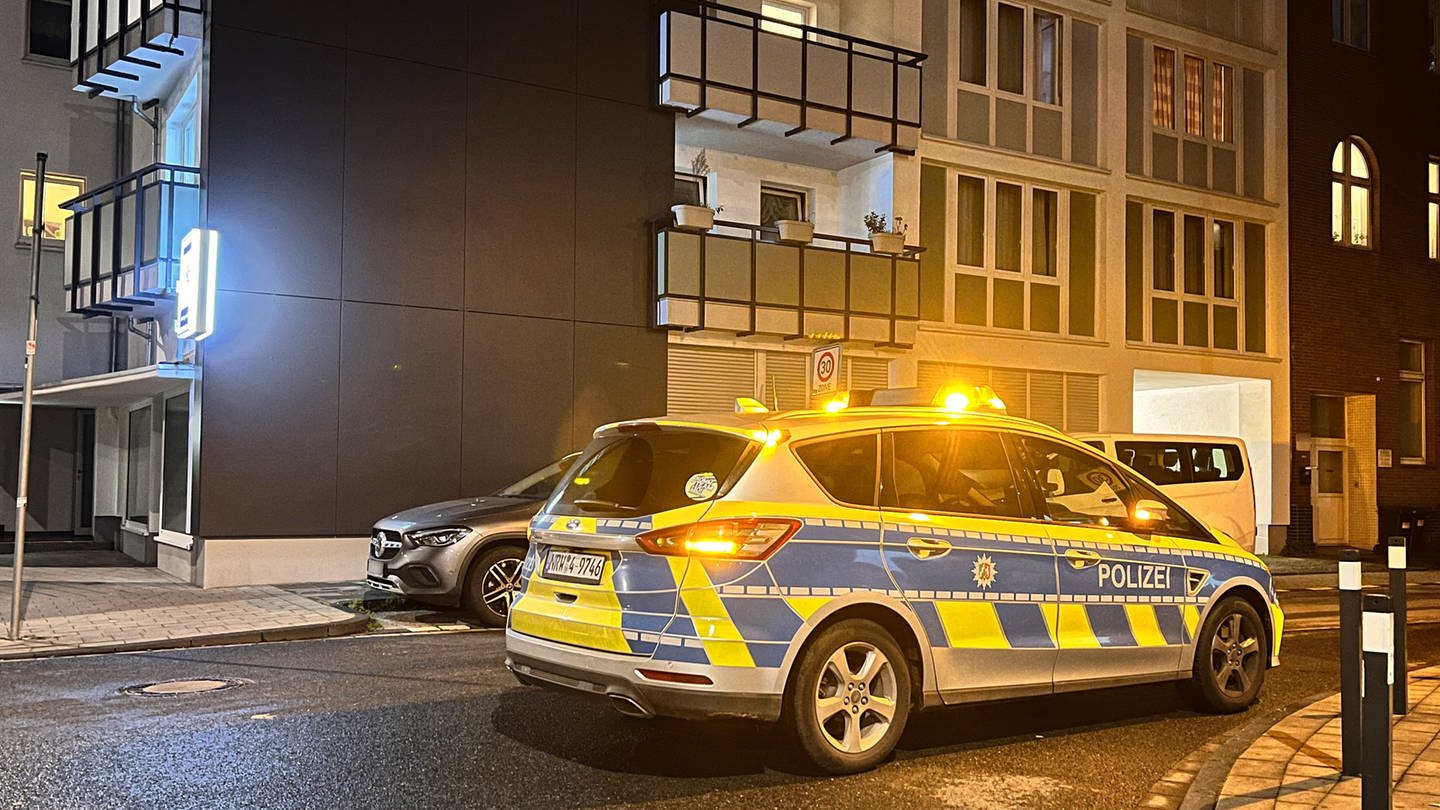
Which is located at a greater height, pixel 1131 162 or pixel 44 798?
pixel 1131 162

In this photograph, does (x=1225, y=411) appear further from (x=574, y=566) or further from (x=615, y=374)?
(x=574, y=566)

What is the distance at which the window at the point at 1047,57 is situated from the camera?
22.6m

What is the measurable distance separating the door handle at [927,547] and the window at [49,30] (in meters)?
20.0

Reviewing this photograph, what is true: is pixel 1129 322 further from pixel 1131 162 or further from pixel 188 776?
pixel 188 776

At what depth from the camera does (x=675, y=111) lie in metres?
18.7

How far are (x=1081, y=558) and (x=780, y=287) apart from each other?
12112 millimetres

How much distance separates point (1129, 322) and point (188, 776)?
797 inches

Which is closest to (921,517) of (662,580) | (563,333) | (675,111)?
(662,580)

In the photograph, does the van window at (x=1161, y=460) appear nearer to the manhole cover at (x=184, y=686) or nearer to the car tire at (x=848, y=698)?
the car tire at (x=848, y=698)

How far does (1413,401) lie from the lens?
27.5 meters

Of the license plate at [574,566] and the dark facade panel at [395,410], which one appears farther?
the dark facade panel at [395,410]

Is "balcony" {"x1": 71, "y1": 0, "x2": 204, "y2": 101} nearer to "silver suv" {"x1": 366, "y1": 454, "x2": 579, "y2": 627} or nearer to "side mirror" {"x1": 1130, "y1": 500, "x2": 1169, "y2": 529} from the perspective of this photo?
"silver suv" {"x1": 366, "y1": 454, "x2": 579, "y2": 627}

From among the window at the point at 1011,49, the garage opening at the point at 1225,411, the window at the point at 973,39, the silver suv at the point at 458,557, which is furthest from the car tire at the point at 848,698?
the garage opening at the point at 1225,411

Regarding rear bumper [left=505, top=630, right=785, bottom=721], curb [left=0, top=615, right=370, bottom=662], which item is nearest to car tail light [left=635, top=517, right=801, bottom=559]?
rear bumper [left=505, top=630, right=785, bottom=721]
